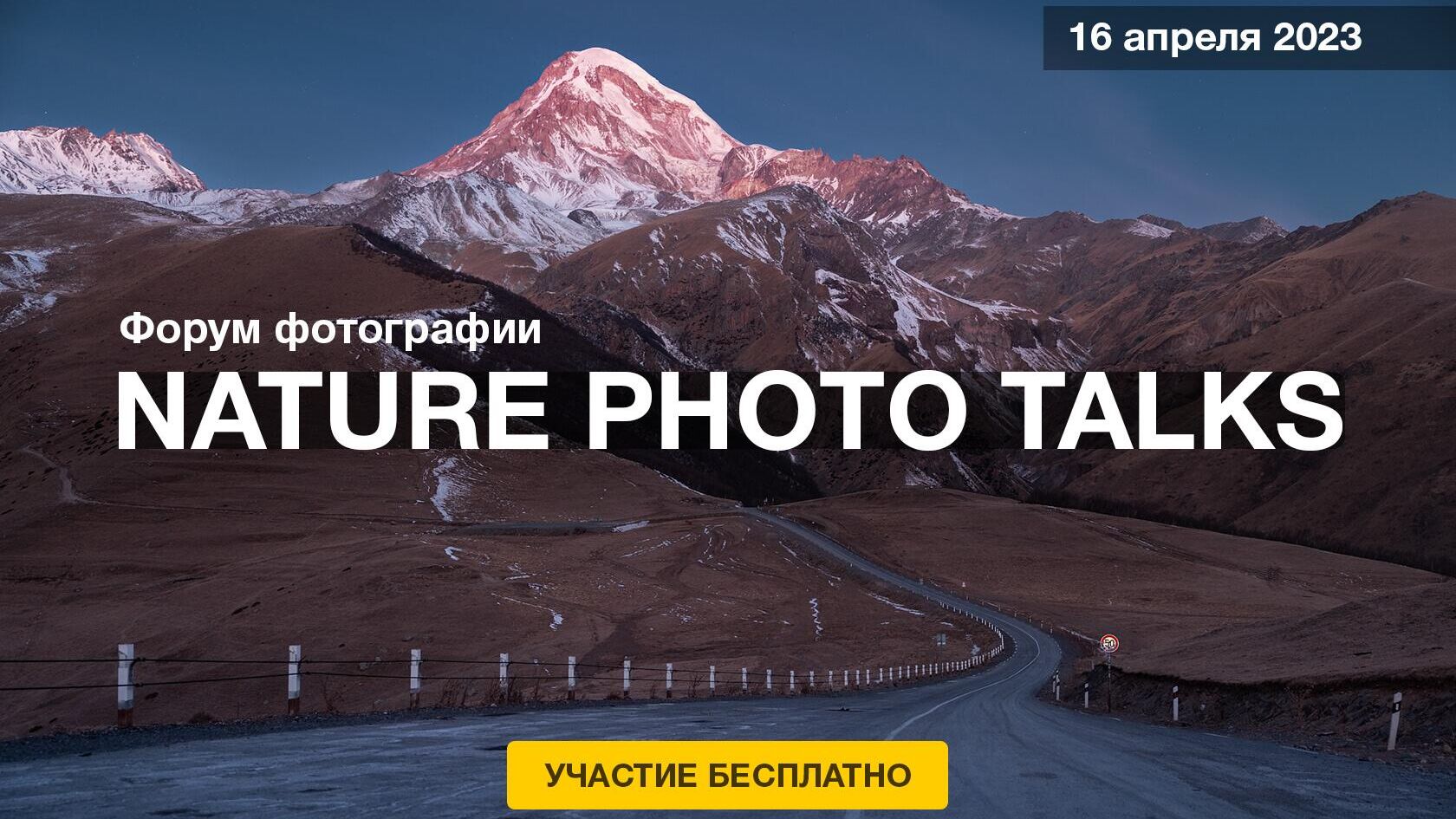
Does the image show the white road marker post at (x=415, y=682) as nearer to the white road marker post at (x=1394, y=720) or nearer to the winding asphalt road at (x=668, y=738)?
the winding asphalt road at (x=668, y=738)

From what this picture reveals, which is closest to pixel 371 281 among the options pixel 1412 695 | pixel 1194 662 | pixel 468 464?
pixel 468 464

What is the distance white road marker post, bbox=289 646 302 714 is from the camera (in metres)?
18.9

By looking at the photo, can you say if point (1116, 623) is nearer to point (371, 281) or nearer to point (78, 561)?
point (78, 561)

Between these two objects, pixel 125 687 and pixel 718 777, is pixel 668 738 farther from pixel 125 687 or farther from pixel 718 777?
pixel 125 687

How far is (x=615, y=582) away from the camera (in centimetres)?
8931

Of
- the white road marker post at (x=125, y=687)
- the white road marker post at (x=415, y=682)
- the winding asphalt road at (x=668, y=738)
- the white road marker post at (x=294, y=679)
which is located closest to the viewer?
the winding asphalt road at (x=668, y=738)

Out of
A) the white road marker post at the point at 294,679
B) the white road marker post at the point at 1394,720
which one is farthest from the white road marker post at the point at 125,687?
the white road marker post at the point at 1394,720

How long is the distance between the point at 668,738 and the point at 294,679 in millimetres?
6918

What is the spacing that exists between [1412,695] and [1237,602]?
101266mm

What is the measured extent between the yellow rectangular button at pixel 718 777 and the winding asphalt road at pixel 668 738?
1.13ft

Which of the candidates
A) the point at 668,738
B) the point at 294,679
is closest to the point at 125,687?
the point at 294,679

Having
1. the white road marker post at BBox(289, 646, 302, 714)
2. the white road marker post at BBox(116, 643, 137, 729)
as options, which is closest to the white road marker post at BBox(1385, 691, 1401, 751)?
the white road marker post at BBox(289, 646, 302, 714)

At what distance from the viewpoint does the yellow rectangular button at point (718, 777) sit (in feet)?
37.2

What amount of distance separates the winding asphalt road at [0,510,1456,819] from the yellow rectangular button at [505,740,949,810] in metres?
0.34
